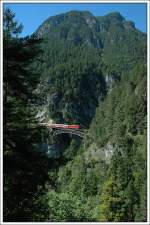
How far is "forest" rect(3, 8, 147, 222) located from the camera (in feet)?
30.0

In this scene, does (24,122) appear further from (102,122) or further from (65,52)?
(65,52)

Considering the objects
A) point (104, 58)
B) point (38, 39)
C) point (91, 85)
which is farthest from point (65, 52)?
point (38, 39)

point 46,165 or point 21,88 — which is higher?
point 21,88

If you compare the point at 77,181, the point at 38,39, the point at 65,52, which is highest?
the point at 65,52

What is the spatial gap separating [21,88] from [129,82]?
102086 millimetres

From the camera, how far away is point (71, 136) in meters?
106

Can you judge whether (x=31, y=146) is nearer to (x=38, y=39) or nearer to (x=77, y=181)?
(x=38, y=39)

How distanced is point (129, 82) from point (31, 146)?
102 meters

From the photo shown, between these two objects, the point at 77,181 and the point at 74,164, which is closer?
the point at 77,181

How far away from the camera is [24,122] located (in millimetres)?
10031

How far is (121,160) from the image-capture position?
222ft

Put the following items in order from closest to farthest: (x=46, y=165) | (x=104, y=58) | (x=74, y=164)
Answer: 1. (x=46, y=165)
2. (x=74, y=164)
3. (x=104, y=58)

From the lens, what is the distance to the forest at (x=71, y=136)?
9.16m

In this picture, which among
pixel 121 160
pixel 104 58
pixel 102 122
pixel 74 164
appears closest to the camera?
pixel 121 160
